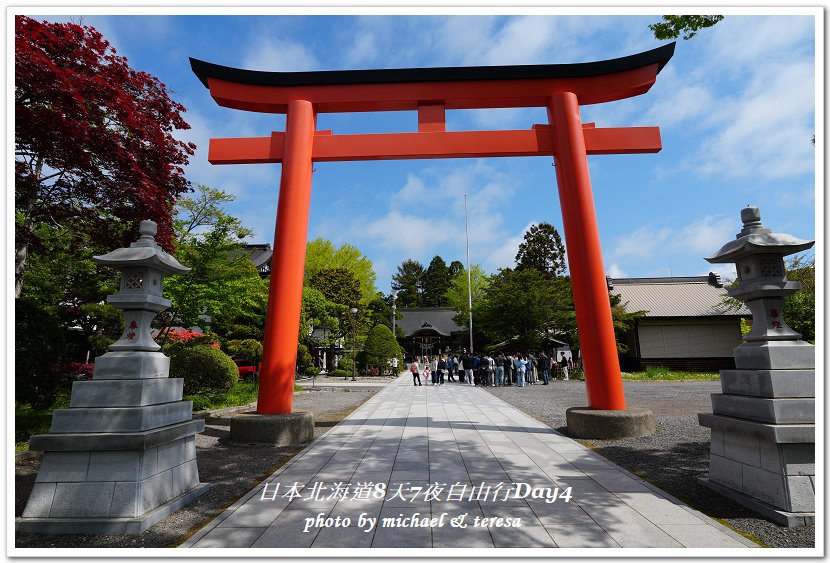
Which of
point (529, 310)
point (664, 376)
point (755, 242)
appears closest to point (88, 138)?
point (755, 242)

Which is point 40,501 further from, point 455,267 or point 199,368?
point 455,267

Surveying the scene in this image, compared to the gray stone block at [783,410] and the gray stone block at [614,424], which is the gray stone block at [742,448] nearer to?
the gray stone block at [783,410]

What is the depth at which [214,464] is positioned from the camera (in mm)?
5703

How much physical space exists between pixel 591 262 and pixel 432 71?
4.62m

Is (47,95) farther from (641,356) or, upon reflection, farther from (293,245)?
(641,356)

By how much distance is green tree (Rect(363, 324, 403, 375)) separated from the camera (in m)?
28.4

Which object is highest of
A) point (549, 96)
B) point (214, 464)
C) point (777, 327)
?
point (549, 96)

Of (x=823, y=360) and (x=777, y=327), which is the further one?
(x=777, y=327)

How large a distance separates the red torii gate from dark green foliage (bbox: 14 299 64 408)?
3656mm

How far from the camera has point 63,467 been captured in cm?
370

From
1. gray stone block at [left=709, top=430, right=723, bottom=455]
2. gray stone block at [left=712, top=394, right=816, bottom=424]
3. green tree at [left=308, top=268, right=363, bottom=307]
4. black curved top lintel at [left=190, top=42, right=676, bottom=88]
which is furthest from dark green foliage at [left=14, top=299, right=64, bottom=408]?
green tree at [left=308, top=268, right=363, bottom=307]

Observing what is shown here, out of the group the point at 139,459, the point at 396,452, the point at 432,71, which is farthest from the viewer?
the point at 432,71

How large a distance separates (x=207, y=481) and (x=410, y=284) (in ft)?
210

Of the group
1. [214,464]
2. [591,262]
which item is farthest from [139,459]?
[591,262]
